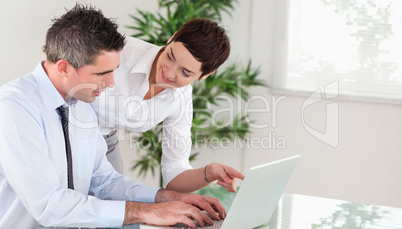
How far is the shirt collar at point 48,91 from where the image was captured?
1673 millimetres

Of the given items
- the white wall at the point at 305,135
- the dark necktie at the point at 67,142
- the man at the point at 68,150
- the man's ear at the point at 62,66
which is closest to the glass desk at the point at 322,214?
the man at the point at 68,150

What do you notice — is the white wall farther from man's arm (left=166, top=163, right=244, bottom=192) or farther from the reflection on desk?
the reflection on desk

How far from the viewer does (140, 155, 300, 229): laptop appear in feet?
4.71

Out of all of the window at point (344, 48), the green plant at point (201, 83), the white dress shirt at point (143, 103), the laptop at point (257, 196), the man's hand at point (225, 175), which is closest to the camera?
the laptop at point (257, 196)

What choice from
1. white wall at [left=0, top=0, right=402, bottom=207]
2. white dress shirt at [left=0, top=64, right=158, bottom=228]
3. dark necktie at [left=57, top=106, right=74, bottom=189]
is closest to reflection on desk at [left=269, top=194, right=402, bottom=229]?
white dress shirt at [left=0, top=64, right=158, bottom=228]

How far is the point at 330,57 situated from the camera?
162 inches

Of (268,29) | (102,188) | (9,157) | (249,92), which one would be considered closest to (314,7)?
(268,29)

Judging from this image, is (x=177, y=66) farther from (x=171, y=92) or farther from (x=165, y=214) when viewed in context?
(x=165, y=214)

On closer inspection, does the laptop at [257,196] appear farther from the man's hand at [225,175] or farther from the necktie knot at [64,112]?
the necktie knot at [64,112]

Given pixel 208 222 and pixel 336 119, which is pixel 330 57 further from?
pixel 208 222

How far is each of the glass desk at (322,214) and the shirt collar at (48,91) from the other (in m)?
0.48

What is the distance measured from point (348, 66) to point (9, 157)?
316cm

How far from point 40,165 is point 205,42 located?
894mm

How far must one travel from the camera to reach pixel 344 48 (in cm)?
405
